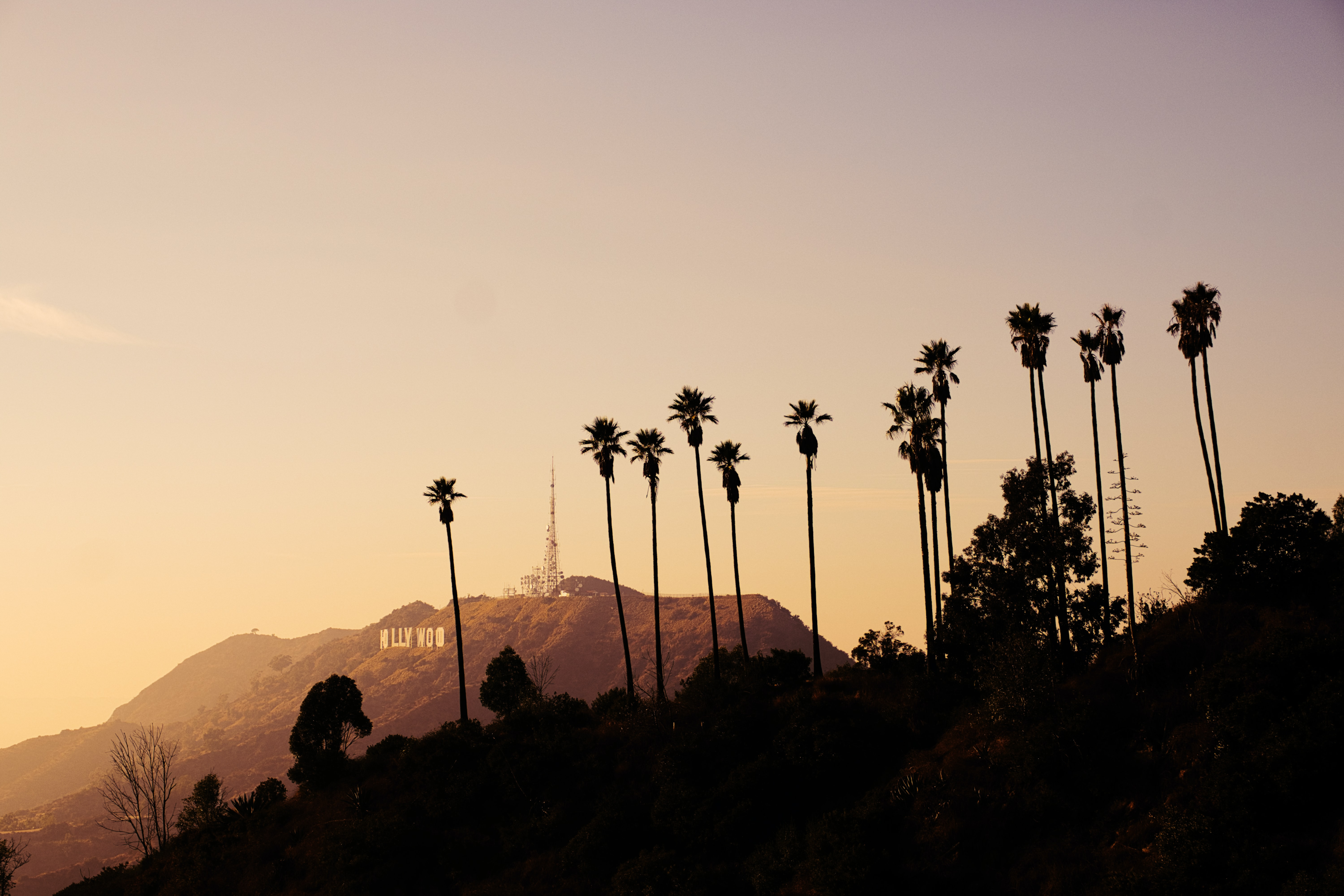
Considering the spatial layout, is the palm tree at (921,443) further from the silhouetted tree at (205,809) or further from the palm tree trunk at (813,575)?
the silhouetted tree at (205,809)

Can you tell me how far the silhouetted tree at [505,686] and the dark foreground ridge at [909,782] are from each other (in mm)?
18856

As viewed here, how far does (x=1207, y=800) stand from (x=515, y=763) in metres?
38.9

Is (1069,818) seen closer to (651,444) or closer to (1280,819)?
(1280,819)

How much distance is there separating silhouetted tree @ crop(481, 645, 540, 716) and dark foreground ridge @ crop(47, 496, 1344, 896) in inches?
742

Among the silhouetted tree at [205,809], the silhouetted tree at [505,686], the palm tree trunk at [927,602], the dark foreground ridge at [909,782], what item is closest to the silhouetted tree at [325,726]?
the dark foreground ridge at [909,782]

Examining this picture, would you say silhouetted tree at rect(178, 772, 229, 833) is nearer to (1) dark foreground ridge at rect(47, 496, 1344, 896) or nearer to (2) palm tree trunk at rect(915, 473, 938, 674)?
(1) dark foreground ridge at rect(47, 496, 1344, 896)

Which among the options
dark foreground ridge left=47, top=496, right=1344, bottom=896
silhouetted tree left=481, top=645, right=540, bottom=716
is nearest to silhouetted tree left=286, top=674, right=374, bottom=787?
dark foreground ridge left=47, top=496, right=1344, bottom=896

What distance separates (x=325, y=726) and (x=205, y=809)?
33.8ft

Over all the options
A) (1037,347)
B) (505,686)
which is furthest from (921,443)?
(505,686)

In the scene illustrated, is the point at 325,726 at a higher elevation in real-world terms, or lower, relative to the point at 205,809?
higher

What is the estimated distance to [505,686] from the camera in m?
87.9

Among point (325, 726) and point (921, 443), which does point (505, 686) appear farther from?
point (921, 443)

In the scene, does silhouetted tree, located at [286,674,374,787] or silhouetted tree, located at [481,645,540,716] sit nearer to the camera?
silhouetted tree, located at [286,674,374,787]

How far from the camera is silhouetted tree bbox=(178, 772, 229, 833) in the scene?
65562mm
